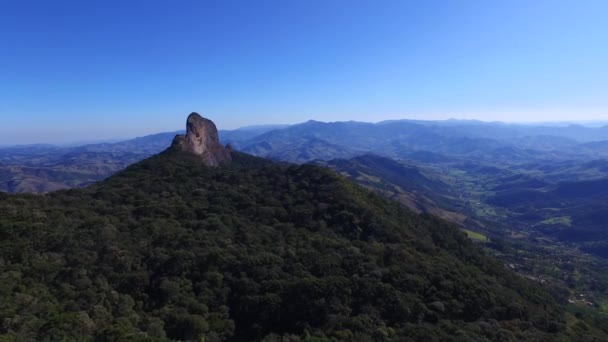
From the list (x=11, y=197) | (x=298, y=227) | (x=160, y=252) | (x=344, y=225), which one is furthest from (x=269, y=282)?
(x=11, y=197)

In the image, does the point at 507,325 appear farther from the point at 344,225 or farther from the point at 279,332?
the point at 344,225

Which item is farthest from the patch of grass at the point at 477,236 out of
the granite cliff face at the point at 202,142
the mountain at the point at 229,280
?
the granite cliff face at the point at 202,142

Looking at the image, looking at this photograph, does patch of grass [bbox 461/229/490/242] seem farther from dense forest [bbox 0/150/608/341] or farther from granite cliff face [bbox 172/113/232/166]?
granite cliff face [bbox 172/113/232/166]

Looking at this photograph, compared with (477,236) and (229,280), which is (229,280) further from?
(477,236)

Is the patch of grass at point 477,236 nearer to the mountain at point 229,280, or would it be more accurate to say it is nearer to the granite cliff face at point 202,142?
the mountain at point 229,280

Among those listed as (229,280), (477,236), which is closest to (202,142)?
(229,280)

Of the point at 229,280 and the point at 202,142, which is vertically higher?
the point at 202,142
